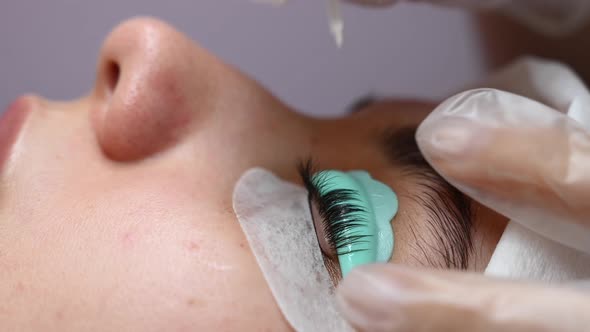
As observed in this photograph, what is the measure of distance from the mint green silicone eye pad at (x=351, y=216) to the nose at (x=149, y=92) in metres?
0.17

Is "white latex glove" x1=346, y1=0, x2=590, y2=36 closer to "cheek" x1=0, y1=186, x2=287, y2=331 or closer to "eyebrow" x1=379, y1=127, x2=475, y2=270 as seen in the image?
"eyebrow" x1=379, y1=127, x2=475, y2=270

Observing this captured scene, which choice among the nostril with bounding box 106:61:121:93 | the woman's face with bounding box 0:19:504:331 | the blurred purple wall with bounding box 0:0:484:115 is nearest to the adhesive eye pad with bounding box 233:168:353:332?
the woman's face with bounding box 0:19:504:331

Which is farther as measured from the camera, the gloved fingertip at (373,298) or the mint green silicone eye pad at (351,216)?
the mint green silicone eye pad at (351,216)

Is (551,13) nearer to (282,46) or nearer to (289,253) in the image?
(282,46)

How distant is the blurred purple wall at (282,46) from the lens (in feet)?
3.98

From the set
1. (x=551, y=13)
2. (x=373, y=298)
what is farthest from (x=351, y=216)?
(x=551, y=13)

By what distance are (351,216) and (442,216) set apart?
0.10 m

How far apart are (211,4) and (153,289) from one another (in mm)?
905

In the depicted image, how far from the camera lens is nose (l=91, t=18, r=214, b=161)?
2.01 ft

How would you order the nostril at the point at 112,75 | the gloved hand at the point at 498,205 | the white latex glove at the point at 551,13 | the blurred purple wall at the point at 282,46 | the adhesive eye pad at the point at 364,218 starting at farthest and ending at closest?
the blurred purple wall at the point at 282,46
the white latex glove at the point at 551,13
the nostril at the point at 112,75
the adhesive eye pad at the point at 364,218
the gloved hand at the point at 498,205

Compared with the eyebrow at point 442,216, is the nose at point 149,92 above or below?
above

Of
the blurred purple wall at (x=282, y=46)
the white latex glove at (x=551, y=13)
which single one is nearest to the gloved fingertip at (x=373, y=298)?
the white latex glove at (x=551, y=13)

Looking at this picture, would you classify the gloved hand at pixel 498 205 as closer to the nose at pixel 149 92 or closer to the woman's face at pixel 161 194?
the woman's face at pixel 161 194

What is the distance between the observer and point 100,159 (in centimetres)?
63
